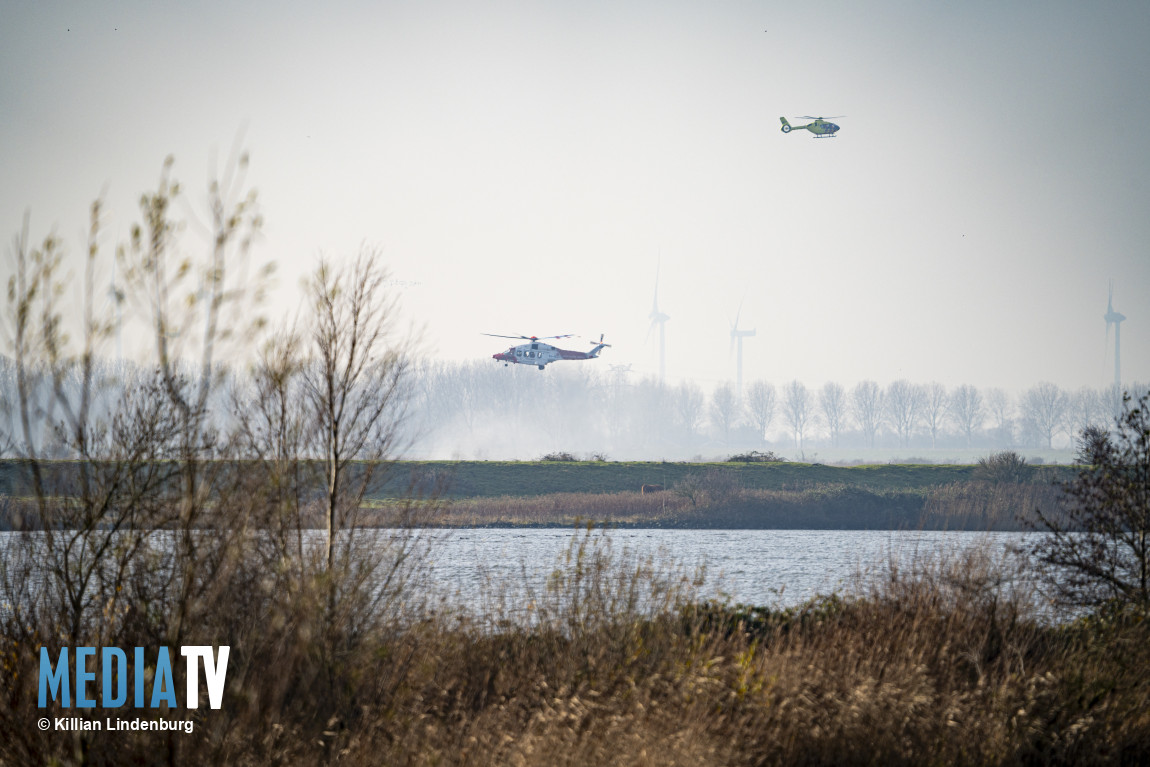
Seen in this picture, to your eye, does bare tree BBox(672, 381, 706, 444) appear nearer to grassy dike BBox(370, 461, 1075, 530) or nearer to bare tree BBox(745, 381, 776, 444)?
bare tree BBox(745, 381, 776, 444)

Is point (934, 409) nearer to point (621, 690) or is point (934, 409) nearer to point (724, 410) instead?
point (724, 410)

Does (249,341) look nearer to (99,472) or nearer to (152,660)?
(99,472)

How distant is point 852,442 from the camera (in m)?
165

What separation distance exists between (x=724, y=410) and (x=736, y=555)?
410ft

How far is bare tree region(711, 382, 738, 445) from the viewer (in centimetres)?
15925

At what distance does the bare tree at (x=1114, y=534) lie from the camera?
1307cm

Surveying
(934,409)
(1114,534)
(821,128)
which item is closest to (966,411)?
(934,409)

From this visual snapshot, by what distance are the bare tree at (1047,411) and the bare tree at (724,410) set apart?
47.4 meters

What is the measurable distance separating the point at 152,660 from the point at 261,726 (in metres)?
Result: 1.06

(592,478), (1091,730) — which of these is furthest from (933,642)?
(592,478)

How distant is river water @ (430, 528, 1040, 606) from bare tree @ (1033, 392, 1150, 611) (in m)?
0.90

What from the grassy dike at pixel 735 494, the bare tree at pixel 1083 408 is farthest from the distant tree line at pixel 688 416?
the grassy dike at pixel 735 494

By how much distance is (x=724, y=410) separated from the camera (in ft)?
522

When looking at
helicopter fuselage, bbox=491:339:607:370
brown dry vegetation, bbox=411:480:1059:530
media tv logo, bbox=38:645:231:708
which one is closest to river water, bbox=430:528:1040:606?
brown dry vegetation, bbox=411:480:1059:530
